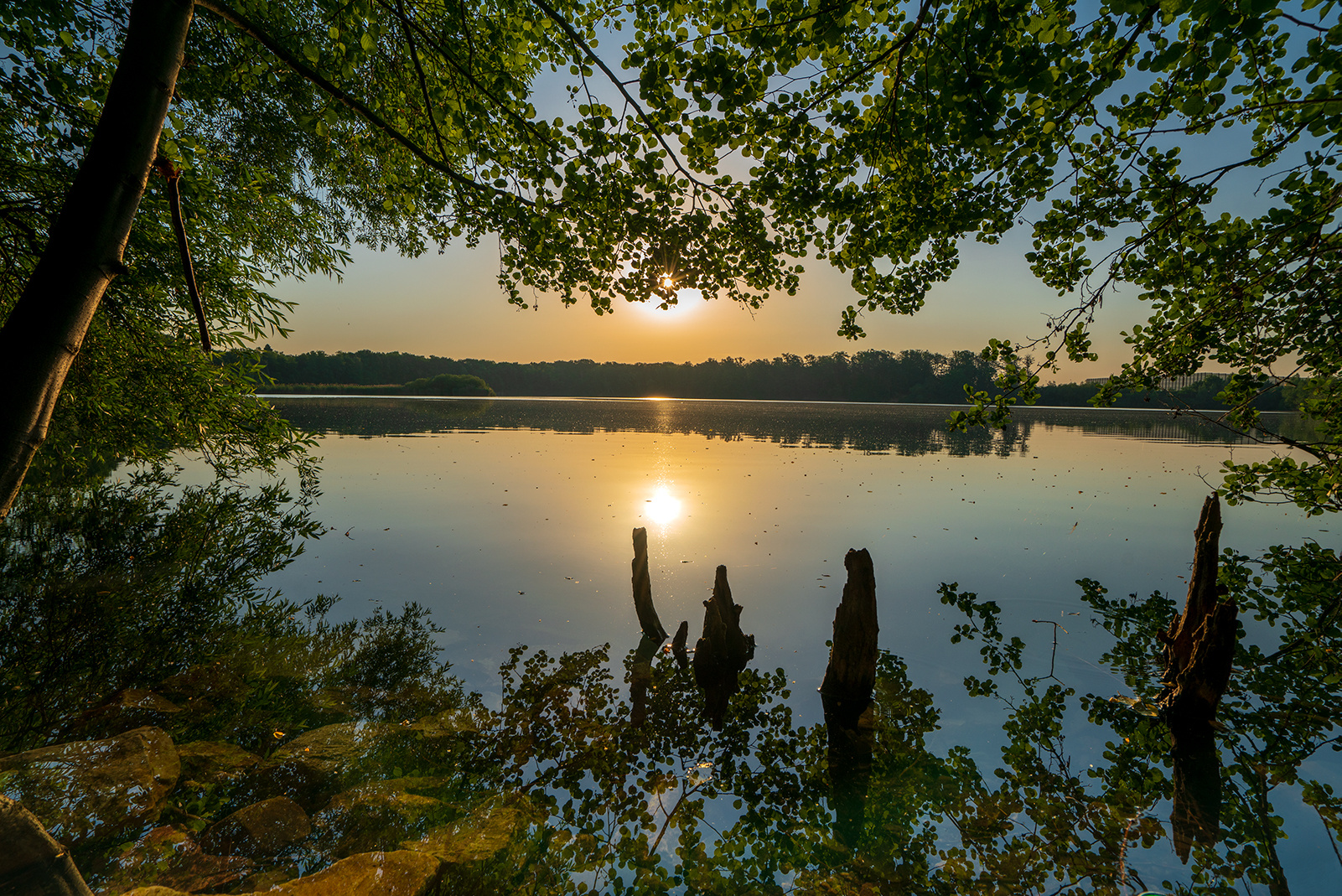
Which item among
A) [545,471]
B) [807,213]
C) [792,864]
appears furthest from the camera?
[545,471]

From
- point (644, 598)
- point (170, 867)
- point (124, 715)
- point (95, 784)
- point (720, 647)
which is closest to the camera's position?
point (170, 867)

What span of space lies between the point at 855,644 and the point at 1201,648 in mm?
3590

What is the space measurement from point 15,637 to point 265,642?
285 cm

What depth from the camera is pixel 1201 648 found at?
5.58 m

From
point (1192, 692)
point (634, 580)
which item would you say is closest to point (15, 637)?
point (634, 580)

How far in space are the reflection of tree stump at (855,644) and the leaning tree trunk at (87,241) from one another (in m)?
6.38

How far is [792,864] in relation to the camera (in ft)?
12.9

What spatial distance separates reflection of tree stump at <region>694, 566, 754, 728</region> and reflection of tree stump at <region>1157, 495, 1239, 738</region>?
4778 mm

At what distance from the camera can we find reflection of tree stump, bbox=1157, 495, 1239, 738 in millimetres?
5465

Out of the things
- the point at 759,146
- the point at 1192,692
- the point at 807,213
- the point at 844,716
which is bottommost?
the point at 844,716

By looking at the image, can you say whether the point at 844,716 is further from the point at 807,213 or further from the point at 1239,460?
the point at 1239,460

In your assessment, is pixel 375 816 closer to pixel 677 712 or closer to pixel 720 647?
pixel 677 712

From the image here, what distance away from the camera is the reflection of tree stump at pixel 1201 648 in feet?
17.9

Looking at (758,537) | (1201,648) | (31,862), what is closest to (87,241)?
(31,862)
